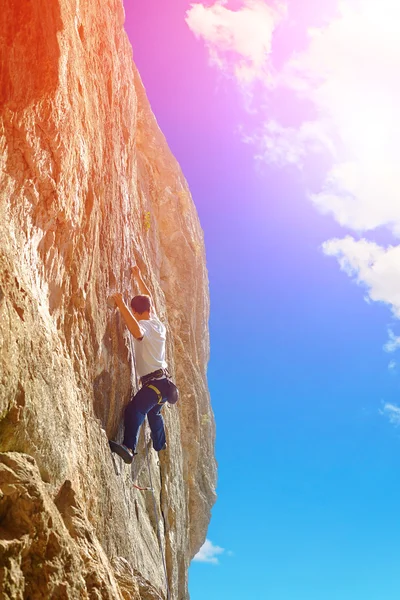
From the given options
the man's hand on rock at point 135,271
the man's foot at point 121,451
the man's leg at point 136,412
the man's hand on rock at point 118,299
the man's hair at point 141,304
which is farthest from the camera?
the man's hand on rock at point 135,271

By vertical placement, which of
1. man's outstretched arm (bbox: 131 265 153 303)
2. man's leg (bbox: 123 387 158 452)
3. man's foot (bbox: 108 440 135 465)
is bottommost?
man's foot (bbox: 108 440 135 465)

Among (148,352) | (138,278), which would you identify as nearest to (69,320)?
(148,352)

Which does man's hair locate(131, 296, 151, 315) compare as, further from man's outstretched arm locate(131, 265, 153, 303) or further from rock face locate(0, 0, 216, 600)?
man's outstretched arm locate(131, 265, 153, 303)

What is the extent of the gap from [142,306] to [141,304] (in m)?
0.04

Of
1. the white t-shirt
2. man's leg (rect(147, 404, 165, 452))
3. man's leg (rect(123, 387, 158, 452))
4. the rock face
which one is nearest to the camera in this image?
the rock face

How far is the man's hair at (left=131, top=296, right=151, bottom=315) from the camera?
9969mm

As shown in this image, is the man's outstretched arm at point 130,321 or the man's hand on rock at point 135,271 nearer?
the man's outstretched arm at point 130,321

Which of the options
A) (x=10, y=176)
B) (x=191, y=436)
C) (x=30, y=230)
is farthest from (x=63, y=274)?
(x=191, y=436)

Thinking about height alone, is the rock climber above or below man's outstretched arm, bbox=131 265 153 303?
below

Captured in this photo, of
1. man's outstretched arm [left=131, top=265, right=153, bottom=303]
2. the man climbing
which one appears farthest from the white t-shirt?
man's outstretched arm [left=131, top=265, right=153, bottom=303]

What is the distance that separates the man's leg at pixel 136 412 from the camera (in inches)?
354

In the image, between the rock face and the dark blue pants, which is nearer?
the rock face

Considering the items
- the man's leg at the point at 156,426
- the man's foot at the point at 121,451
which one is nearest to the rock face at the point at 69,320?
the man's foot at the point at 121,451

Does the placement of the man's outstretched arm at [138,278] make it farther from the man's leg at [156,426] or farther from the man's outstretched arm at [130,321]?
the man's leg at [156,426]
